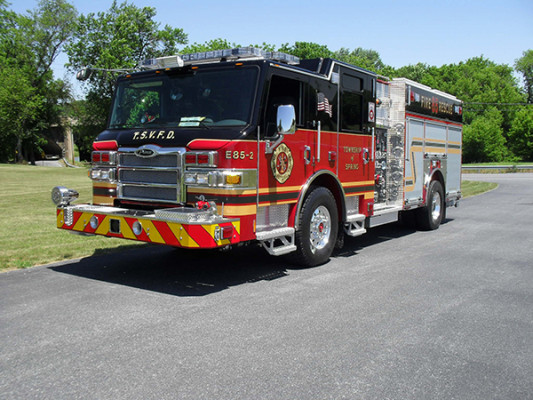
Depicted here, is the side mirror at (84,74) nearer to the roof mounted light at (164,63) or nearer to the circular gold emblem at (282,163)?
the roof mounted light at (164,63)

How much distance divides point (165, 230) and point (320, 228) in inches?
99.4

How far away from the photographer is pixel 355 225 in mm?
8203

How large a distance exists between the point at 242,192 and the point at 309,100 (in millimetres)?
1820

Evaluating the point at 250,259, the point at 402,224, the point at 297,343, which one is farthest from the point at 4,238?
the point at 402,224

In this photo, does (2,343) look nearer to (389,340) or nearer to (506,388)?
(389,340)

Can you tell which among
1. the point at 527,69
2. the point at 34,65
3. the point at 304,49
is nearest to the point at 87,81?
the point at 34,65

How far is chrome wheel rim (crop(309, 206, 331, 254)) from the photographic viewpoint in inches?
283

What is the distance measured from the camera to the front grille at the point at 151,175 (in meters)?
6.00

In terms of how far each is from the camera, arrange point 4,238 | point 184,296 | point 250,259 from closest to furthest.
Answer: point 184,296
point 250,259
point 4,238

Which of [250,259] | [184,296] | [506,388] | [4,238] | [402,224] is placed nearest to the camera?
[506,388]

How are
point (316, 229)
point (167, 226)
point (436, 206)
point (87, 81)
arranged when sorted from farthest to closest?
point (87, 81), point (436, 206), point (316, 229), point (167, 226)

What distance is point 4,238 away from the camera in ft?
29.8

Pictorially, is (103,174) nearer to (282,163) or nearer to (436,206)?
(282,163)

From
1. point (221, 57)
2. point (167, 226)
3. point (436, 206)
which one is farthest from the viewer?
point (436, 206)
